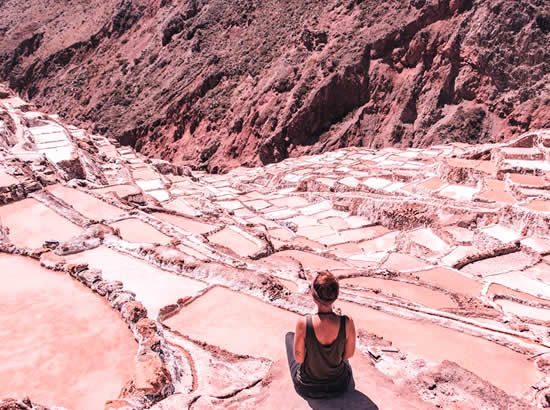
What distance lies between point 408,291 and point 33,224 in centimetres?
1015

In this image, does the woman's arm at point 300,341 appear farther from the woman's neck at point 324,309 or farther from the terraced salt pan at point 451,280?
the terraced salt pan at point 451,280

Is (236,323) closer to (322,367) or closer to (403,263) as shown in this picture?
(322,367)

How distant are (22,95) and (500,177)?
225 feet

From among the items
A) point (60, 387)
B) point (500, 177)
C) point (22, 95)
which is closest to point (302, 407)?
point (60, 387)

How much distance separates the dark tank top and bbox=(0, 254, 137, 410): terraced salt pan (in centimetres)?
204

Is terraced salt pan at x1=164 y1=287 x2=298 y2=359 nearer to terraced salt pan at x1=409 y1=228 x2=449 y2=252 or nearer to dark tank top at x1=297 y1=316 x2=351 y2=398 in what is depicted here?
dark tank top at x1=297 y1=316 x2=351 y2=398

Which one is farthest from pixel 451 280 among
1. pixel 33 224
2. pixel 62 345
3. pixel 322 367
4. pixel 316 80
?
pixel 316 80

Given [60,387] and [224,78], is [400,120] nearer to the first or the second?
[224,78]

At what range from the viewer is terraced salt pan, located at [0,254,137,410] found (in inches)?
172

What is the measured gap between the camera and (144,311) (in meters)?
5.72

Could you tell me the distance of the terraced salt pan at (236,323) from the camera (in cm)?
573

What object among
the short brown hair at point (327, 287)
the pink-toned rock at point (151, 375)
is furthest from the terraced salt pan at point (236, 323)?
the short brown hair at point (327, 287)

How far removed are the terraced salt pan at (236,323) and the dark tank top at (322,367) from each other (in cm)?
160

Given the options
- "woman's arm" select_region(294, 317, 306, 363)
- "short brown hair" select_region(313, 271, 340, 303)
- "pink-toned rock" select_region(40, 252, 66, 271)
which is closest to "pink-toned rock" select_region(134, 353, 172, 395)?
"woman's arm" select_region(294, 317, 306, 363)
